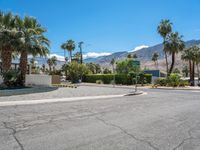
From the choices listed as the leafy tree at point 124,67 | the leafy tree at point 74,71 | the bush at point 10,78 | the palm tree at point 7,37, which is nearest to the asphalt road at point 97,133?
the bush at point 10,78

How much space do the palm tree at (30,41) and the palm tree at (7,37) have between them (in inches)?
26.5

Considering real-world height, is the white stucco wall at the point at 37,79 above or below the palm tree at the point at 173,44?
below

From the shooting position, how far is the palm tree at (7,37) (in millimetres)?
25483

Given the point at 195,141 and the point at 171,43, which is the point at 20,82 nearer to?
the point at 195,141

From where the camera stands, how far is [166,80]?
45.4 meters

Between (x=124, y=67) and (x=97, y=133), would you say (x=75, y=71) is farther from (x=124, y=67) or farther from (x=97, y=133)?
(x=97, y=133)

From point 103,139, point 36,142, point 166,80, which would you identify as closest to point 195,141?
point 103,139

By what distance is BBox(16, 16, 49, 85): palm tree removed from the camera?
1064 inches

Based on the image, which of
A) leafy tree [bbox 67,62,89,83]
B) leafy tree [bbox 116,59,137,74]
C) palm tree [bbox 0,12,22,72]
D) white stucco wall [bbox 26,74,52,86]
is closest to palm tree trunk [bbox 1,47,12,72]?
palm tree [bbox 0,12,22,72]

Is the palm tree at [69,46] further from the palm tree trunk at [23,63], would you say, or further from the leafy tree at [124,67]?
the palm tree trunk at [23,63]

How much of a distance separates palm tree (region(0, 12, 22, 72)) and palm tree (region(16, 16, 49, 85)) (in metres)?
0.67

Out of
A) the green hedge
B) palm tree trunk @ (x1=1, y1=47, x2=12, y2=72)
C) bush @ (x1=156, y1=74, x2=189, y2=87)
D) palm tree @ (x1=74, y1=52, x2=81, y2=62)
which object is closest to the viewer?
palm tree trunk @ (x1=1, y1=47, x2=12, y2=72)

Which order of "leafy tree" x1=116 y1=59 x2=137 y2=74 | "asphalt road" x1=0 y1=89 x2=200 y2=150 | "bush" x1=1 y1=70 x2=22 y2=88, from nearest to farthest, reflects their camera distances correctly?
"asphalt road" x1=0 y1=89 x2=200 y2=150
"bush" x1=1 y1=70 x2=22 y2=88
"leafy tree" x1=116 y1=59 x2=137 y2=74

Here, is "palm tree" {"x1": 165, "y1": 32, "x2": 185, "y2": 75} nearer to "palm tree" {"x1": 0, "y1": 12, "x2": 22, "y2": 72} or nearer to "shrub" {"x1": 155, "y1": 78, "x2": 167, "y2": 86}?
"shrub" {"x1": 155, "y1": 78, "x2": 167, "y2": 86}
